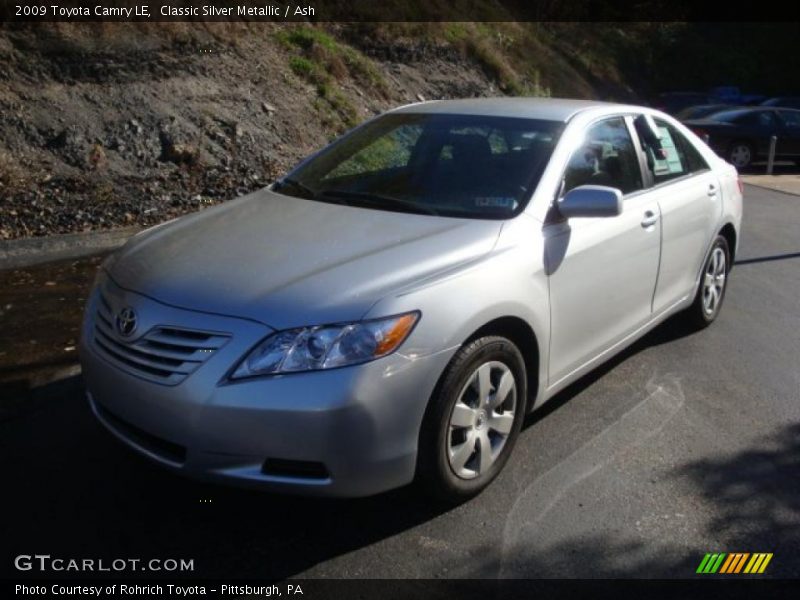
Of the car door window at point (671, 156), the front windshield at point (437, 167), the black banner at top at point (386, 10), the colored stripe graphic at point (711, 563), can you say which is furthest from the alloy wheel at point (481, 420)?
the black banner at top at point (386, 10)

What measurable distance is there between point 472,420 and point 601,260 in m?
1.28

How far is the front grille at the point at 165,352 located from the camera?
10.8 feet

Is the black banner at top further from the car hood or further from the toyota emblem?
the toyota emblem

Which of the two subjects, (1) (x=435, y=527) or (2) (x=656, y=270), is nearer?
(1) (x=435, y=527)

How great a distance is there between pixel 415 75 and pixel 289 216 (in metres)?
14.6

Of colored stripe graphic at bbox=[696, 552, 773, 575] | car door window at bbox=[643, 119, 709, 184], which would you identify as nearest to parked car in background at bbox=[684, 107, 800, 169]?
car door window at bbox=[643, 119, 709, 184]

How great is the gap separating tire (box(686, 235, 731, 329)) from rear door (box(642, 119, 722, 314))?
21 centimetres

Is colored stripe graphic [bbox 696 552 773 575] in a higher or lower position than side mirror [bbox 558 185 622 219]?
lower

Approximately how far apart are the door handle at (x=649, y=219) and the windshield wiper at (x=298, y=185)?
72.8 inches

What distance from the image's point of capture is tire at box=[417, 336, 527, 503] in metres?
3.51

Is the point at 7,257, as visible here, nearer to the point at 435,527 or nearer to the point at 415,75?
the point at 435,527

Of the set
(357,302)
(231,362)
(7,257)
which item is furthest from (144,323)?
(7,257)

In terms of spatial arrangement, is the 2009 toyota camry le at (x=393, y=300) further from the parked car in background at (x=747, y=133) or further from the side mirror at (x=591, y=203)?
the parked car in background at (x=747, y=133)

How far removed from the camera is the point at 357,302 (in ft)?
11.0
